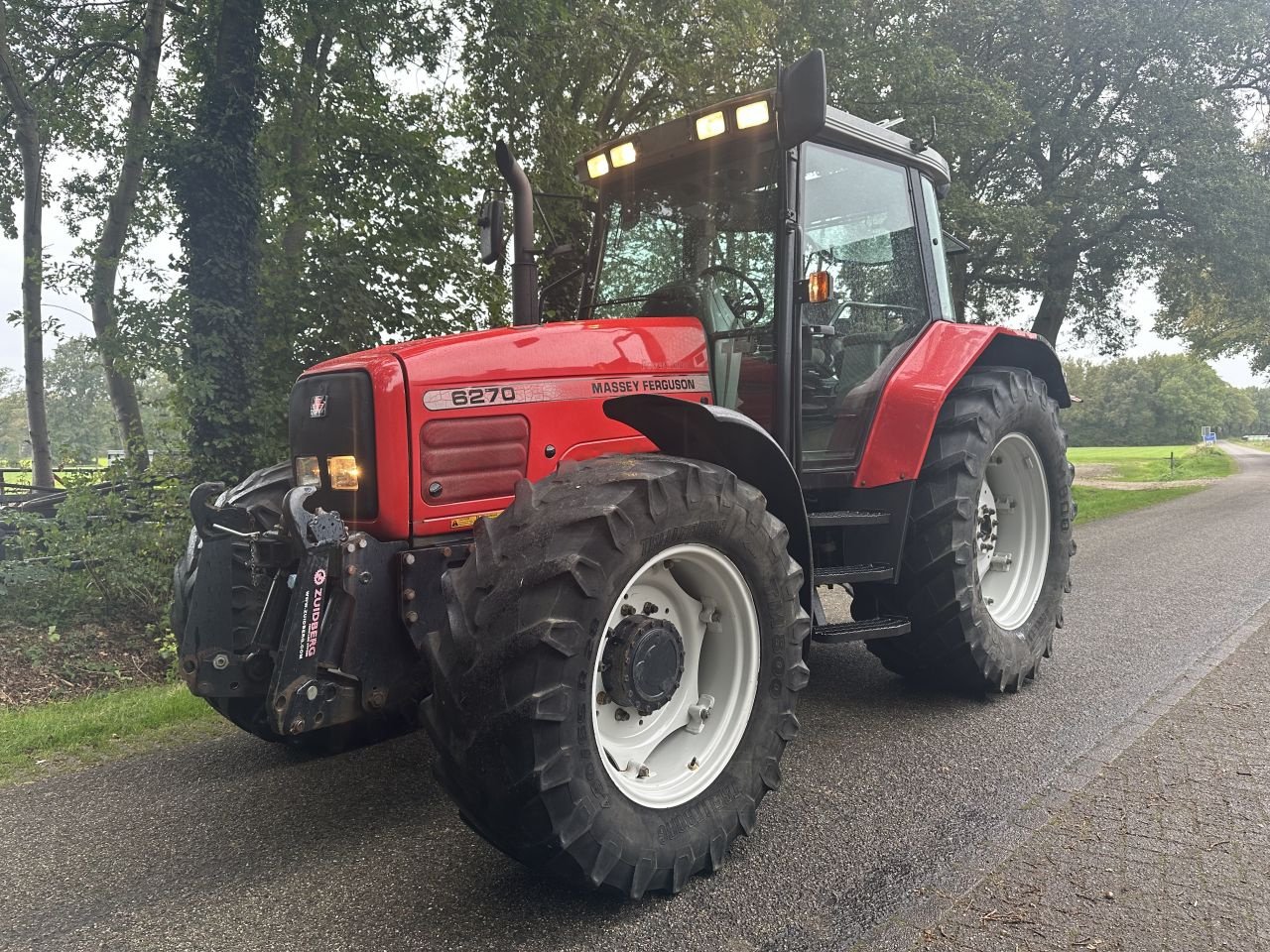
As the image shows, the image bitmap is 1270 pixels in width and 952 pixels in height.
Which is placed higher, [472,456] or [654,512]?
[472,456]

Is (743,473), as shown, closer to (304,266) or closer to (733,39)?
(304,266)

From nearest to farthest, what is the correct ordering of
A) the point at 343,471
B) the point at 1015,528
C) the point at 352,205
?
the point at 343,471, the point at 1015,528, the point at 352,205

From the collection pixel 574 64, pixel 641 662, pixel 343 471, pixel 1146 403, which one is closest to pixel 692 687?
pixel 641 662

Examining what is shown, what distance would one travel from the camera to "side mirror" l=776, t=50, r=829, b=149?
292cm

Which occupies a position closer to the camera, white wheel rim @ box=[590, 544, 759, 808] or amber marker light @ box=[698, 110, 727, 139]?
white wheel rim @ box=[590, 544, 759, 808]

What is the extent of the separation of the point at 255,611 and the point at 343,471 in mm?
549

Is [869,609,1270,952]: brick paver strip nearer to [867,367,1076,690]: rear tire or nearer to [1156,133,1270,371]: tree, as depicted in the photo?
[867,367,1076,690]: rear tire

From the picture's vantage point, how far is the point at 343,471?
2.71m

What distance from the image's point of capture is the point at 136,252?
11.5 m

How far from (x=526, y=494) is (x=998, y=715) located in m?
2.61

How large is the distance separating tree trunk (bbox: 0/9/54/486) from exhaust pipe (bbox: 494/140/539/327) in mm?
9536

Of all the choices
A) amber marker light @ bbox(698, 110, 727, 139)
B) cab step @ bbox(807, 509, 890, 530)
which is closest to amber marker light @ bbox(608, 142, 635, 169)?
amber marker light @ bbox(698, 110, 727, 139)

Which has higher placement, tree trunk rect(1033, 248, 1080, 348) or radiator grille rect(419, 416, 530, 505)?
tree trunk rect(1033, 248, 1080, 348)

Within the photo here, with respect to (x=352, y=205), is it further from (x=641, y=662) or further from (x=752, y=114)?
(x=641, y=662)
